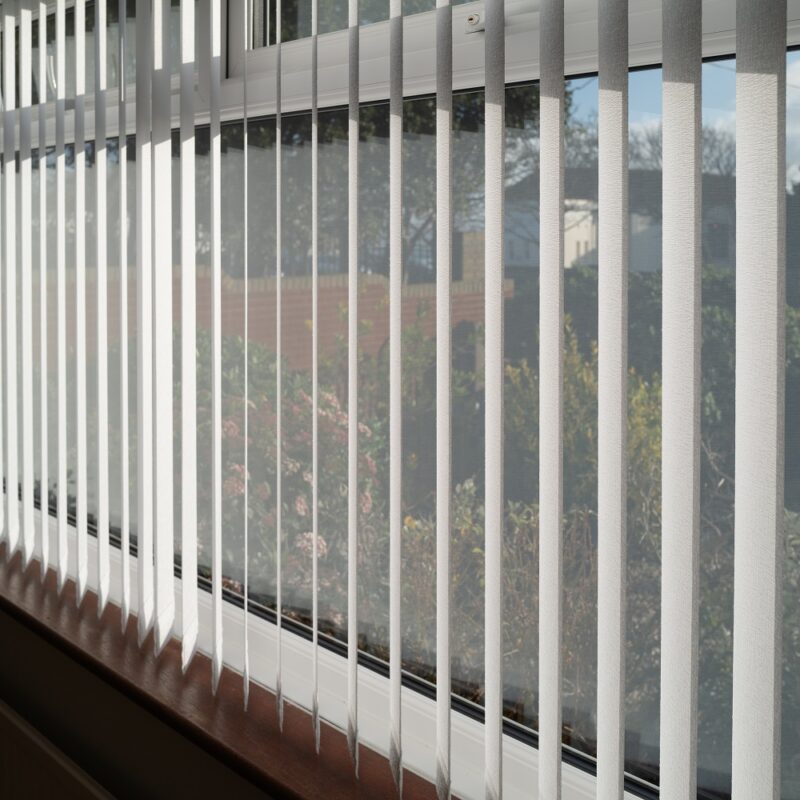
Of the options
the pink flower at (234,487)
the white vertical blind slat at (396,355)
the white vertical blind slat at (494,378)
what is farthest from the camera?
the pink flower at (234,487)

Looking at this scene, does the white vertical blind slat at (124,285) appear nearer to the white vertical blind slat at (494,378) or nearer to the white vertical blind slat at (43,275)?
the white vertical blind slat at (43,275)

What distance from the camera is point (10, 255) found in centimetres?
206

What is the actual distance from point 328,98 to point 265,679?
915mm

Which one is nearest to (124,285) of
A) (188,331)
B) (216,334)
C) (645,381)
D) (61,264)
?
(188,331)

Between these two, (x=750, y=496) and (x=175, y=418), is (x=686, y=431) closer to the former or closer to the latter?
(x=750, y=496)

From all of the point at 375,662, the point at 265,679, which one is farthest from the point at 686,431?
the point at 265,679

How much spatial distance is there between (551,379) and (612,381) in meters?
0.07

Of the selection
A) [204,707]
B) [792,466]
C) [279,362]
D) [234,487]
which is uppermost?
[279,362]

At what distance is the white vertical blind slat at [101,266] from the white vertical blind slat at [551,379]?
41.1 inches

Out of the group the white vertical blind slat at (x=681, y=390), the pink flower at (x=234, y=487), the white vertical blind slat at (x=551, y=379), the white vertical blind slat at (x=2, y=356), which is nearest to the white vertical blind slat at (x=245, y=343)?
the pink flower at (x=234, y=487)

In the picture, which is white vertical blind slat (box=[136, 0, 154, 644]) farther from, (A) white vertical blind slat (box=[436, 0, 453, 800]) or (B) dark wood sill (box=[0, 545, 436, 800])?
(A) white vertical blind slat (box=[436, 0, 453, 800])

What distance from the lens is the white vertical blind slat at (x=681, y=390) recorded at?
2.48 feet

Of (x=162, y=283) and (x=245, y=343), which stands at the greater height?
(x=162, y=283)

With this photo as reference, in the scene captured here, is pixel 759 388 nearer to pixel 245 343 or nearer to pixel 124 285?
pixel 245 343
